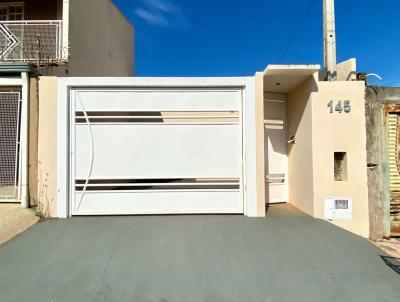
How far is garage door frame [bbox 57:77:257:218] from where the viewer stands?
18.0ft

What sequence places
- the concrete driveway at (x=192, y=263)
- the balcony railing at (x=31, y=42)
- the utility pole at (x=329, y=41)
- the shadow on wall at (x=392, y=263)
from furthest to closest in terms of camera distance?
the balcony railing at (x=31, y=42) → the utility pole at (x=329, y=41) → the shadow on wall at (x=392, y=263) → the concrete driveway at (x=192, y=263)

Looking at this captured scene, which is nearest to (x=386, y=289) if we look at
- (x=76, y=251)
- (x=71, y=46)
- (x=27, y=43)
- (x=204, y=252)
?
(x=204, y=252)

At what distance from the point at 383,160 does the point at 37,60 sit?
28.5 ft

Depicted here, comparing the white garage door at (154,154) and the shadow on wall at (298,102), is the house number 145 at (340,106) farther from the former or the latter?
the white garage door at (154,154)

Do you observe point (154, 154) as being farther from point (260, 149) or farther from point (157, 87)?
point (260, 149)

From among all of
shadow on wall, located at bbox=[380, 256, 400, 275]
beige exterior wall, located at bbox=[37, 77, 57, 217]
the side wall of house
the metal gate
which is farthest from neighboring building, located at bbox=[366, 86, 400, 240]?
the side wall of house

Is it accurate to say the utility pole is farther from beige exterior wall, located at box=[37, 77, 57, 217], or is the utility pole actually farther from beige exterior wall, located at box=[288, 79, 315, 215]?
beige exterior wall, located at box=[37, 77, 57, 217]

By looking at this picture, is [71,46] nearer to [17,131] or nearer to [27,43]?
[27,43]

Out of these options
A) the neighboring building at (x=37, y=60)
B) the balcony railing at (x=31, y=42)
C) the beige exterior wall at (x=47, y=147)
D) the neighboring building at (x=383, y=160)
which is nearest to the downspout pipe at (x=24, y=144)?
the neighboring building at (x=37, y=60)

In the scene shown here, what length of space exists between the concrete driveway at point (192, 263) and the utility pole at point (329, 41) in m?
4.08

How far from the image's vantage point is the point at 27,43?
8102mm

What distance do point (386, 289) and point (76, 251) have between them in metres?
4.55

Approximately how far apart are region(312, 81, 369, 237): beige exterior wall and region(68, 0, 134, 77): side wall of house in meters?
7.57

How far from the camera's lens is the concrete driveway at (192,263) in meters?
3.31
